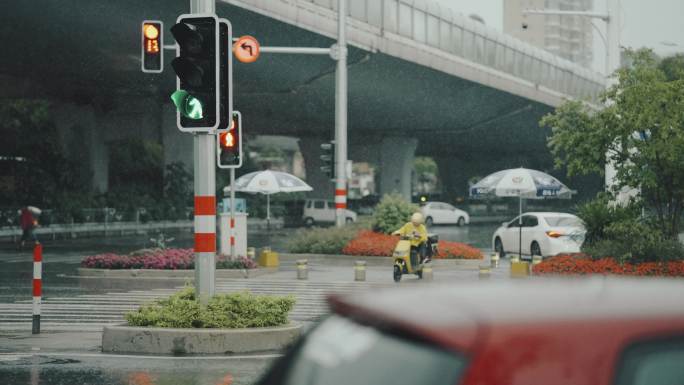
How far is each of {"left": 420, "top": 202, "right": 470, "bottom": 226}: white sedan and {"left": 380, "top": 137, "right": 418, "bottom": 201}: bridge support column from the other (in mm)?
7500

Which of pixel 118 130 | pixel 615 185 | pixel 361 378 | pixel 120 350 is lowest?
pixel 120 350

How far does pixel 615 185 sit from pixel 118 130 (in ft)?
154

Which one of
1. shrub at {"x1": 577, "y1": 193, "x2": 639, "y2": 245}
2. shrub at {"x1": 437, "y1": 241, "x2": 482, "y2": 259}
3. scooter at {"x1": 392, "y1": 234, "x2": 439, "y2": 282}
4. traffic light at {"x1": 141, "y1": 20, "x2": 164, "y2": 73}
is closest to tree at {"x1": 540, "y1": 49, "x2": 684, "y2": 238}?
shrub at {"x1": 577, "y1": 193, "x2": 639, "y2": 245}

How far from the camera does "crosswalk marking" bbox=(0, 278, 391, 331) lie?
1564 cm

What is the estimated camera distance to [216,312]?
12.4m

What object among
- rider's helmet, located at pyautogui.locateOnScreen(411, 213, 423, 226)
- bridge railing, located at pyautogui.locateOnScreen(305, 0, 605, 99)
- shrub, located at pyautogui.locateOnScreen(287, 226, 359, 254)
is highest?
bridge railing, located at pyautogui.locateOnScreen(305, 0, 605, 99)

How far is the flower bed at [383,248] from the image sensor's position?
2884 centimetres

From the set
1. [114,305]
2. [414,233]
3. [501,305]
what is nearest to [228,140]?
[114,305]

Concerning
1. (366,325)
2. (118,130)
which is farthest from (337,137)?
(118,130)

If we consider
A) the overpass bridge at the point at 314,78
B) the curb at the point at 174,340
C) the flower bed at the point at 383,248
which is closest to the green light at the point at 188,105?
the curb at the point at 174,340

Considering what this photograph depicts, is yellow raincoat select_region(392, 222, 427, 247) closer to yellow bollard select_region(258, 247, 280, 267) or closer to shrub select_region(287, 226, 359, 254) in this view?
yellow bollard select_region(258, 247, 280, 267)

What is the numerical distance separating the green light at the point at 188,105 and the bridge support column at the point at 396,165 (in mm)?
60897

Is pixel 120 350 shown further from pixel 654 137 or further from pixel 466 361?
pixel 654 137

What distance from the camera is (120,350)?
12.2 m
